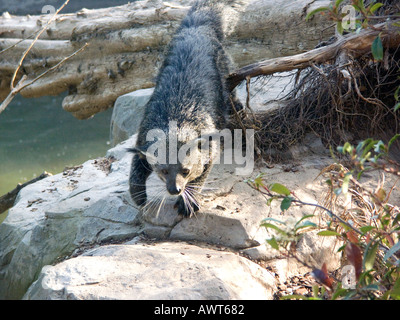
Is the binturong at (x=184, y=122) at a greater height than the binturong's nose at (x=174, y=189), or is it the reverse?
the binturong at (x=184, y=122)

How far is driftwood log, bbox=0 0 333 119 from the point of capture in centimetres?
633

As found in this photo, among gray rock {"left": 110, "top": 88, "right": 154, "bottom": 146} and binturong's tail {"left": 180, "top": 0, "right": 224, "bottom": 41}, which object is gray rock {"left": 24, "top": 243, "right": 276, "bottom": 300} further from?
gray rock {"left": 110, "top": 88, "right": 154, "bottom": 146}

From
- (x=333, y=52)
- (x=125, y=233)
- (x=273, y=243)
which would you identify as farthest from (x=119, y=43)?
(x=273, y=243)

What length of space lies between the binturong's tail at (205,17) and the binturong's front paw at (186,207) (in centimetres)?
201

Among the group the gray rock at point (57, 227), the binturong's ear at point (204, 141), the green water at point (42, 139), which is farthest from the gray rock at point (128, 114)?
the binturong's ear at point (204, 141)

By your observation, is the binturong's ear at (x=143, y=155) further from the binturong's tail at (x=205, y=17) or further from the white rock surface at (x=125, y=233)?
the binturong's tail at (x=205, y=17)

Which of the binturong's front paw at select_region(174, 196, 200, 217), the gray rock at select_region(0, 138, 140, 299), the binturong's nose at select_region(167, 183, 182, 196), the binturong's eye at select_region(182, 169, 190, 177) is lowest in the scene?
the gray rock at select_region(0, 138, 140, 299)

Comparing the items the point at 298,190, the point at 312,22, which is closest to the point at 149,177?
the point at 298,190

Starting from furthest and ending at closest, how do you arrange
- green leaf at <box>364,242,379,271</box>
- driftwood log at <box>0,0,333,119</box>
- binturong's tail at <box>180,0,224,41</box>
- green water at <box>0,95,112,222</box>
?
green water at <box>0,95,112,222</box> → driftwood log at <box>0,0,333,119</box> → binturong's tail at <box>180,0,224,41</box> → green leaf at <box>364,242,379,271</box>

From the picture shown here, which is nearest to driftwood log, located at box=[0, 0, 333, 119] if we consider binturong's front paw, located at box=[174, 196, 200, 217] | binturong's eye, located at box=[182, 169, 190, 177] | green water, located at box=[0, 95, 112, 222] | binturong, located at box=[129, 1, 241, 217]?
green water, located at box=[0, 95, 112, 222]

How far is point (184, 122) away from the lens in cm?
353

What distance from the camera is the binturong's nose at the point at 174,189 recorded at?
3243 mm
